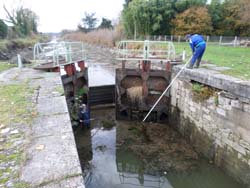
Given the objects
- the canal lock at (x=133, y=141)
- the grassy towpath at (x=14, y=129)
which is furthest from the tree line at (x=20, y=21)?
the grassy towpath at (x=14, y=129)

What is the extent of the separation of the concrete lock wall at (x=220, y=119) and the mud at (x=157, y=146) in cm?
42

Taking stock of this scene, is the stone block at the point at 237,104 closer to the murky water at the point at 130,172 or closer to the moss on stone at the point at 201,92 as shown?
the moss on stone at the point at 201,92

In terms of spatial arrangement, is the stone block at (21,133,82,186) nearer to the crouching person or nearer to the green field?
the green field

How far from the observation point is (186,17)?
A: 2225cm

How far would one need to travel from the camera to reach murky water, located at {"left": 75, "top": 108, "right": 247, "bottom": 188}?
18.0 ft

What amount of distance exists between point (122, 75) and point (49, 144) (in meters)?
6.72

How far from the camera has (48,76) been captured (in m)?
6.77

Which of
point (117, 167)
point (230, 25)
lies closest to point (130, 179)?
point (117, 167)

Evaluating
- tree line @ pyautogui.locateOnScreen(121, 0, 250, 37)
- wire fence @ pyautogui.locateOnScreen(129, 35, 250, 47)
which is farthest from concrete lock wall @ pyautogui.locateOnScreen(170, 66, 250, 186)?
tree line @ pyautogui.locateOnScreen(121, 0, 250, 37)

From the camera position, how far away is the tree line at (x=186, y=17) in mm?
22109

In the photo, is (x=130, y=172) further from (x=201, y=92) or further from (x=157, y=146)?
(x=201, y=92)

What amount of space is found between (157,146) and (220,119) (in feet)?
7.33

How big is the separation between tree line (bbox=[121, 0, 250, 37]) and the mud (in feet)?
54.9

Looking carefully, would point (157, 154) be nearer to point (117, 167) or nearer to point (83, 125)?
point (117, 167)
